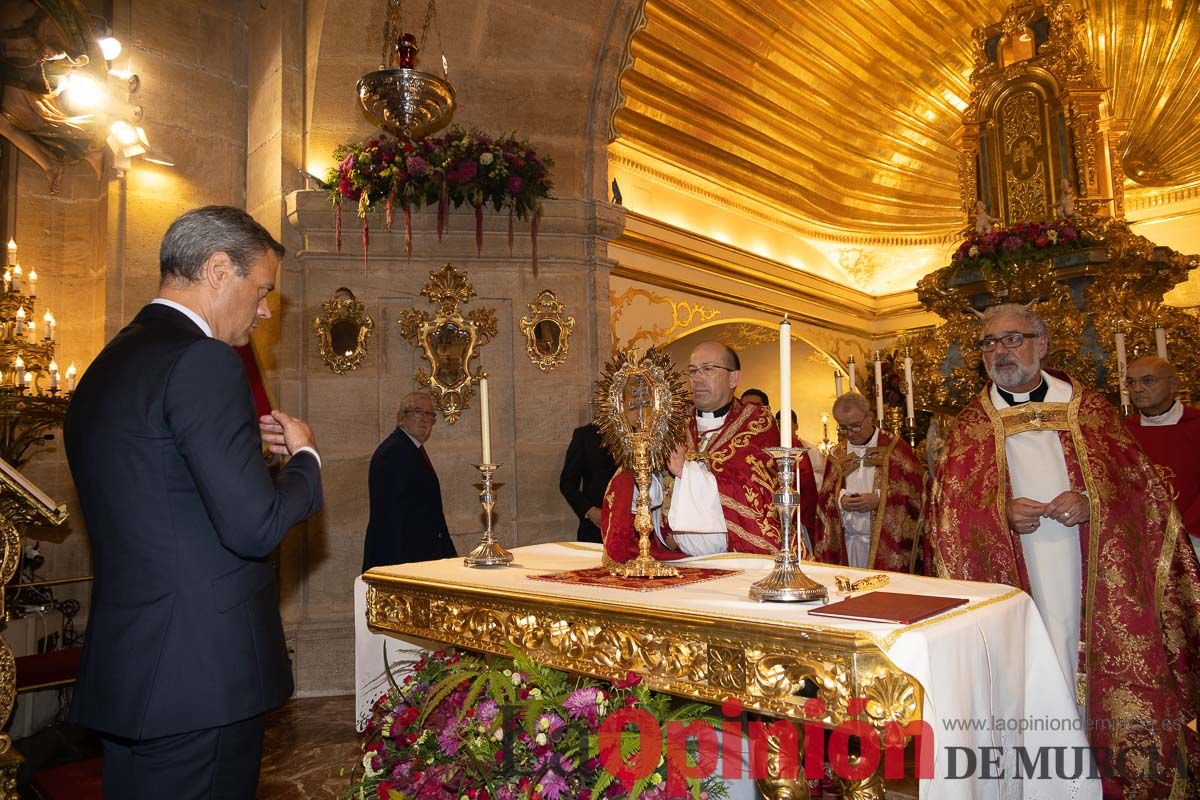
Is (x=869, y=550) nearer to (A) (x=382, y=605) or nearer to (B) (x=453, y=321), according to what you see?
(B) (x=453, y=321)

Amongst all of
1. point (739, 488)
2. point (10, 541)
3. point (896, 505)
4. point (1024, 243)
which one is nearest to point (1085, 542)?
point (739, 488)

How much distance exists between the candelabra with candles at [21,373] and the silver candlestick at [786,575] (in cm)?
443

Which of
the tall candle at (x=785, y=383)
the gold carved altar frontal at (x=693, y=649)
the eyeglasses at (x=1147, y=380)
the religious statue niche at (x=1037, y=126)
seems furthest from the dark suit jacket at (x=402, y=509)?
the religious statue niche at (x=1037, y=126)

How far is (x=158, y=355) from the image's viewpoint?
6.20ft

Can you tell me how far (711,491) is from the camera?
10.3 ft

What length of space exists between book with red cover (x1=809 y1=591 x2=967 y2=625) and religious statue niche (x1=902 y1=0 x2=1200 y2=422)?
591 cm

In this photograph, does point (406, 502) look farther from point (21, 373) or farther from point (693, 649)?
point (693, 649)

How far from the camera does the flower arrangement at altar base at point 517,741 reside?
2.28 metres

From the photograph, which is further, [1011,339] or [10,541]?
[1011,339]

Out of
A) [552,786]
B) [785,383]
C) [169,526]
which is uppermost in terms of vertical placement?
[785,383]

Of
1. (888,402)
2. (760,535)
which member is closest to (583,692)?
(760,535)

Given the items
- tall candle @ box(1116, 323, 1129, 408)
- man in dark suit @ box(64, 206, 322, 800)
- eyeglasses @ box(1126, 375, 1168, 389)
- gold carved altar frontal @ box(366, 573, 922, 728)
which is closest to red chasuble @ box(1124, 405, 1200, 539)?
eyeglasses @ box(1126, 375, 1168, 389)

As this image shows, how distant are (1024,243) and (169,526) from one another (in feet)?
24.5

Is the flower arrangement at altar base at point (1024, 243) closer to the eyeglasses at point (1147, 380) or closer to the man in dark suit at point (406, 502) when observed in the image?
the eyeglasses at point (1147, 380)
